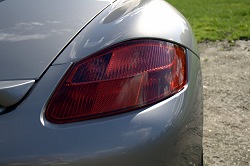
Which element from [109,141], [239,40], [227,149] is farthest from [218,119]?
[239,40]


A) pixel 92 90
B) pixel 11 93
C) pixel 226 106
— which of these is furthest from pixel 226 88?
pixel 11 93

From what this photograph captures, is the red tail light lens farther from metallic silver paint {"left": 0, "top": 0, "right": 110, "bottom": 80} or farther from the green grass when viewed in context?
the green grass

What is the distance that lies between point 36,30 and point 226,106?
8.76 ft

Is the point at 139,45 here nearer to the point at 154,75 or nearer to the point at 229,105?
the point at 154,75

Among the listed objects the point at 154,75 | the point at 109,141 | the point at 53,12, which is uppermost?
the point at 53,12

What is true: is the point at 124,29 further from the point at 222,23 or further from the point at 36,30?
the point at 222,23

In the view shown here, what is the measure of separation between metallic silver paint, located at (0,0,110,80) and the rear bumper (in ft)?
0.27

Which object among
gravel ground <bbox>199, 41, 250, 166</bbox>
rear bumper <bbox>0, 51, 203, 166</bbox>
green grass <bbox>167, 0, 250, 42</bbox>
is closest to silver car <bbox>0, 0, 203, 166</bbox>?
rear bumper <bbox>0, 51, 203, 166</bbox>

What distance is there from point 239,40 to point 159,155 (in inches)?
222

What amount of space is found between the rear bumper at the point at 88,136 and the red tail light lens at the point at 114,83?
0.03 m

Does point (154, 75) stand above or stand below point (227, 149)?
above

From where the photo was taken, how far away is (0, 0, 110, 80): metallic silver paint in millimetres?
1219

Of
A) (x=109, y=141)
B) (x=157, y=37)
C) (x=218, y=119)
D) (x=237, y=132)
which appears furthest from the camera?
(x=218, y=119)

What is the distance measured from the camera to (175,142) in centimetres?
128
